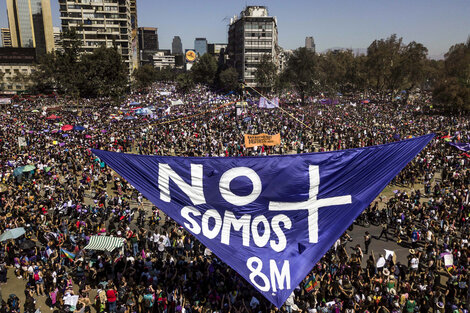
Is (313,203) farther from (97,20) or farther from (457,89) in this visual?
(97,20)

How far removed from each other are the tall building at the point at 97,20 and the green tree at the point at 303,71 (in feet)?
149

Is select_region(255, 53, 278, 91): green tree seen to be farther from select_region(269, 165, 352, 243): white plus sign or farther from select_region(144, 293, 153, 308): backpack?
select_region(269, 165, 352, 243): white plus sign

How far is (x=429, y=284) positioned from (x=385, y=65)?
7046 cm

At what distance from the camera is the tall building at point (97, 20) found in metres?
84.2

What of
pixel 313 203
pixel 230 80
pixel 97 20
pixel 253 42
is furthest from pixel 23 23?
pixel 313 203

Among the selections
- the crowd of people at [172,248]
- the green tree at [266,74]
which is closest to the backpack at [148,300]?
the crowd of people at [172,248]

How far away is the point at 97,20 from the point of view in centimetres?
8581

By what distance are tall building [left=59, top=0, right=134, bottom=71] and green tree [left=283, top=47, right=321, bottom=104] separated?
45.4 metres

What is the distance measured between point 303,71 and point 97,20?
56041mm

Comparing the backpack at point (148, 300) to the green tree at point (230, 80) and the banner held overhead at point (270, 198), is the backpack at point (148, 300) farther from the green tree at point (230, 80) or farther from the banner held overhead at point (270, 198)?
the green tree at point (230, 80)

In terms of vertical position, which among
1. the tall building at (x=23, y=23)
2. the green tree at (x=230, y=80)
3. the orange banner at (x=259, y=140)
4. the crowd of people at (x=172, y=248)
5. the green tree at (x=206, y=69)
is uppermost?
the tall building at (x=23, y=23)

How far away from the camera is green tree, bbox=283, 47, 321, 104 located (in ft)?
222

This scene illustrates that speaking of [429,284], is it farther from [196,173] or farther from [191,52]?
[191,52]

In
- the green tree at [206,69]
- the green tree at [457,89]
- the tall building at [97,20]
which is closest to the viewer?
the green tree at [457,89]
